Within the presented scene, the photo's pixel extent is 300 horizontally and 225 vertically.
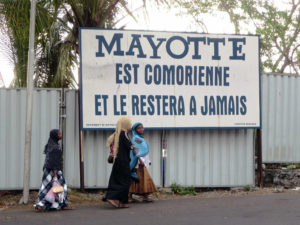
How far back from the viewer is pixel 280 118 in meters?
12.0

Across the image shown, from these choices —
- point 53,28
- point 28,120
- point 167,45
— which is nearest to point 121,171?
point 28,120

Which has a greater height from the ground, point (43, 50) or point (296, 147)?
point (43, 50)

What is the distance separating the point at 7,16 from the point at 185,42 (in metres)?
3.74

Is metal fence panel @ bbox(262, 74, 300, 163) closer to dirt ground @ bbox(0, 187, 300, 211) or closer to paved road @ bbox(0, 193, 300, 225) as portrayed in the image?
dirt ground @ bbox(0, 187, 300, 211)

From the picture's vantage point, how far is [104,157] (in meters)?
10.9

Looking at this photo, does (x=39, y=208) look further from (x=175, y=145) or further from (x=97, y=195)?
(x=175, y=145)

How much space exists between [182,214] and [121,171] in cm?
133

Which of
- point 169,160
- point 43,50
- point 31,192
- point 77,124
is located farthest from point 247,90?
point 43,50

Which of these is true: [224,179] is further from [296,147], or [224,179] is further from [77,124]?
[77,124]

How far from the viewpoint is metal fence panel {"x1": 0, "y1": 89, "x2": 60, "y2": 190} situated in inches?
411

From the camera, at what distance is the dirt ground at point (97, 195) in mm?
9969

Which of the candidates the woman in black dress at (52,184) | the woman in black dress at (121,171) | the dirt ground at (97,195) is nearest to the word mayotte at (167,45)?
the woman in black dress at (121,171)

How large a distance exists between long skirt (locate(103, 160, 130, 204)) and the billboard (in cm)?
160

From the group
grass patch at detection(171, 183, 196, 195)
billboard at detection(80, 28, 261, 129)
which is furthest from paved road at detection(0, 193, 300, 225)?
billboard at detection(80, 28, 261, 129)
